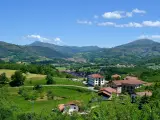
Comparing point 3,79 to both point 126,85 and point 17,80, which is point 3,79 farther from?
point 126,85

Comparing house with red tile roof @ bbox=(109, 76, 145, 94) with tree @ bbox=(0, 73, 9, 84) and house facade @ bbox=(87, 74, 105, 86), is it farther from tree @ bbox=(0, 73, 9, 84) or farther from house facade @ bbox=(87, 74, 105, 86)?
tree @ bbox=(0, 73, 9, 84)

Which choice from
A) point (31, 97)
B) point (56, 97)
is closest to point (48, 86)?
point (56, 97)

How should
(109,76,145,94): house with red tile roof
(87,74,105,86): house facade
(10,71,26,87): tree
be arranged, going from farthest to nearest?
(87,74,105,86): house facade
(10,71,26,87): tree
(109,76,145,94): house with red tile roof

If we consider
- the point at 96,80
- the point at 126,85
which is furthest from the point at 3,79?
the point at 126,85

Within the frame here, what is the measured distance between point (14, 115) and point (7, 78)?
7991 centimetres

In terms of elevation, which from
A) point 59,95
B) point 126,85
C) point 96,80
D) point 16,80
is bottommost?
point 59,95

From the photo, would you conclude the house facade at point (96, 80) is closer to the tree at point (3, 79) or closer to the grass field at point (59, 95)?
the grass field at point (59, 95)

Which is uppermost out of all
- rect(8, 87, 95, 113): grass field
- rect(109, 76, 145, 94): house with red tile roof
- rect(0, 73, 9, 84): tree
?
rect(0, 73, 9, 84): tree

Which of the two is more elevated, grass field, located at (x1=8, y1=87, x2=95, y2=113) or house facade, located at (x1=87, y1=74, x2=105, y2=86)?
house facade, located at (x1=87, y1=74, x2=105, y2=86)

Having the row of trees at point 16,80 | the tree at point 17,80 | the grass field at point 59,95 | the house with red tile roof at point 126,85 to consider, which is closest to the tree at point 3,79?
the row of trees at point 16,80

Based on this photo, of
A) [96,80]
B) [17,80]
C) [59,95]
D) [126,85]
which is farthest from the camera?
[96,80]

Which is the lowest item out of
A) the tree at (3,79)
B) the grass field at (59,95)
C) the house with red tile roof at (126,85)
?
the grass field at (59,95)

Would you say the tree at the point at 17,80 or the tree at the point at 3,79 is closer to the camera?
the tree at the point at 17,80

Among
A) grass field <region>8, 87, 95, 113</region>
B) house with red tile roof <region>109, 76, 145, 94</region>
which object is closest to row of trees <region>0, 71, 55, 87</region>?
grass field <region>8, 87, 95, 113</region>
